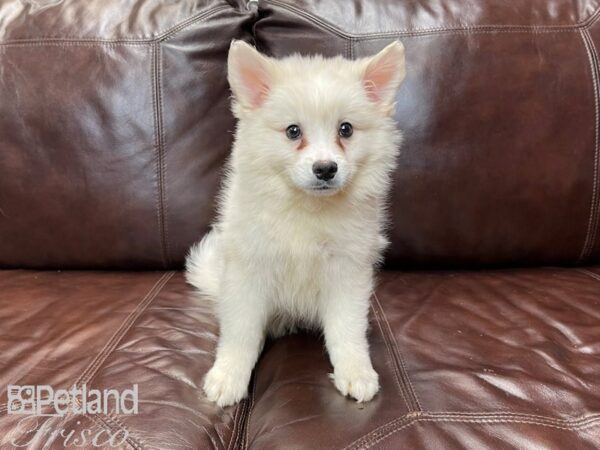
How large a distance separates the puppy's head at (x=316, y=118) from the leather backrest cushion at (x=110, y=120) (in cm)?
45

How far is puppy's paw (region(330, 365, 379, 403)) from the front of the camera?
0.98m

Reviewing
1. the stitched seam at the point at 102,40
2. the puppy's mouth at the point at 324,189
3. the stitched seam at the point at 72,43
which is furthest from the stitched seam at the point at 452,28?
the puppy's mouth at the point at 324,189

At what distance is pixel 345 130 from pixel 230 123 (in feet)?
1.90

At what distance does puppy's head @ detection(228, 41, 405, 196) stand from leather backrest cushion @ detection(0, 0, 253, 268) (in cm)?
45

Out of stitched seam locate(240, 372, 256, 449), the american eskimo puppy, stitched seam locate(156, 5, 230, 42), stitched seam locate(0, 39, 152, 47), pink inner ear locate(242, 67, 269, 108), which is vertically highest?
stitched seam locate(156, 5, 230, 42)

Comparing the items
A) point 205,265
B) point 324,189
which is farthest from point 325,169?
point 205,265

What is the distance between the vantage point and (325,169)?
0.93 m

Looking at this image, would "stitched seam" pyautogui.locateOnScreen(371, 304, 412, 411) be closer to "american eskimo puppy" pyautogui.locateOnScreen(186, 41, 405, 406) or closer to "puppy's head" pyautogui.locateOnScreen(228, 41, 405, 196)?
"american eskimo puppy" pyautogui.locateOnScreen(186, 41, 405, 406)

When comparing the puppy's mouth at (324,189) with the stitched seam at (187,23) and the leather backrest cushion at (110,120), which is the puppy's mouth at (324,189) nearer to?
the leather backrest cushion at (110,120)

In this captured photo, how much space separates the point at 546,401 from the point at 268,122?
77cm

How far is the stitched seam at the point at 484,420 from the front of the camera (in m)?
0.89

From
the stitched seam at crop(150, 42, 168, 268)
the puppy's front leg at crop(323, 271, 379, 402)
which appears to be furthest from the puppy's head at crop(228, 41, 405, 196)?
the stitched seam at crop(150, 42, 168, 268)

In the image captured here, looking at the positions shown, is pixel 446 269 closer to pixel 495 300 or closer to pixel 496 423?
pixel 495 300

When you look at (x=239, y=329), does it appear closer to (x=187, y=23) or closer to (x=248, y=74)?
(x=248, y=74)
